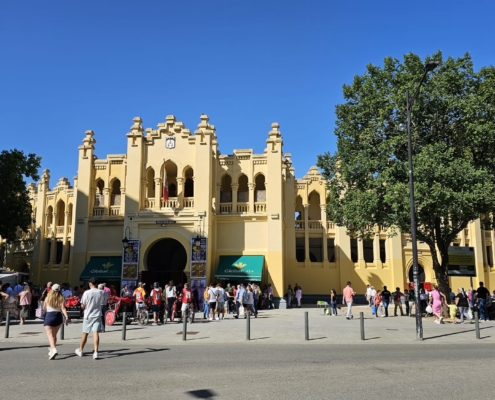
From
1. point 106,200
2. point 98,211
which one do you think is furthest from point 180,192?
point 98,211

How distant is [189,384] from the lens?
316 inches

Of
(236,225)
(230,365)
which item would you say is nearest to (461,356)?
(230,365)

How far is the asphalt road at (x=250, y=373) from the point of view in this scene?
A: 746 cm

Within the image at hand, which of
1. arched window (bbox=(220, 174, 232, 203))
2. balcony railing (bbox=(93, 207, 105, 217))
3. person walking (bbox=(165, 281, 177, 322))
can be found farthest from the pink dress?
balcony railing (bbox=(93, 207, 105, 217))

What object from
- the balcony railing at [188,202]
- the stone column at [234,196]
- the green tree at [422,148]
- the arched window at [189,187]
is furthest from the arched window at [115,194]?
the green tree at [422,148]

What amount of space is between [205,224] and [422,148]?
48.2ft

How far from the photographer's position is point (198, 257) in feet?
98.3

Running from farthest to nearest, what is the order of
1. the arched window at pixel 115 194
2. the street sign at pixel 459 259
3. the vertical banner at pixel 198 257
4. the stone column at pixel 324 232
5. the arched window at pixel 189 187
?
the stone column at pixel 324 232
the arched window at pixel 189 187
the arched window at pixel 115 194
the vertical banner at pixel 198 257
the street sign at pixel 459 259

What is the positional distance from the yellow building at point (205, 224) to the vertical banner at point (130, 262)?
0.29m

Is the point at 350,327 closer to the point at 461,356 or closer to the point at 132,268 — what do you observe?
the point at 461,356

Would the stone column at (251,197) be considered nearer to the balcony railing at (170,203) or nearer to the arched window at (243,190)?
the arched window at (243,190)

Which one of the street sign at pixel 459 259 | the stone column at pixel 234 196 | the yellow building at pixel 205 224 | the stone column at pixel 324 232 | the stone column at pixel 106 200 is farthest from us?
the stone column at pixel 324 232

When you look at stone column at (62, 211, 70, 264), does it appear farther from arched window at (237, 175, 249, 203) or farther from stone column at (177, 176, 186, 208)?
arched window at (237, 175, 249, 203)

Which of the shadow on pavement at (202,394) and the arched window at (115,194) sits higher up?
the arched window at (115,194)
